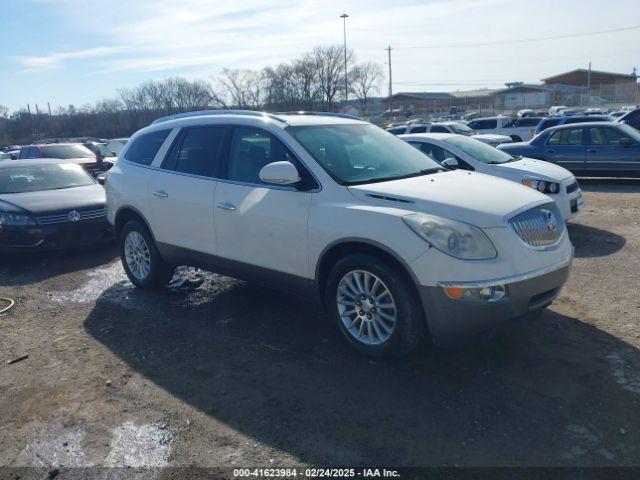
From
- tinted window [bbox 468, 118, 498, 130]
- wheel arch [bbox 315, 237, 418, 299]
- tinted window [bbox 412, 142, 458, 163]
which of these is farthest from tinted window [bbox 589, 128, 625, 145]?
tinted window [bbox 468, 118, 498, 130]

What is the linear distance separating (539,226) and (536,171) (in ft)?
14.8

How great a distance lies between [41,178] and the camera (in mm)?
9141

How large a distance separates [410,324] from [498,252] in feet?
2.61

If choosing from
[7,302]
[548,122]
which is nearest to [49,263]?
[7,302]

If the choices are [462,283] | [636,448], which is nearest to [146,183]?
[462,283]

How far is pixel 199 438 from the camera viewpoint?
3443 millimetres

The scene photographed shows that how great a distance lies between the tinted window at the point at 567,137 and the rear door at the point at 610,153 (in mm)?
249

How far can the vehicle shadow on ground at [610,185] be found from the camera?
39.5 feet

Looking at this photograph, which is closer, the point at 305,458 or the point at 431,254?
the point at 305,458

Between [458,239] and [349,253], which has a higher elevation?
[458,239]

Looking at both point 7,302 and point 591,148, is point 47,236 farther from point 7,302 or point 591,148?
point 591,148

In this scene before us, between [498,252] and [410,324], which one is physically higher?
[498,252]

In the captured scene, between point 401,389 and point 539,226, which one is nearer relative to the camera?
point 401,389

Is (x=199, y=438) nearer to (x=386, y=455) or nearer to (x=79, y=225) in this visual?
(x=386, y=455)
